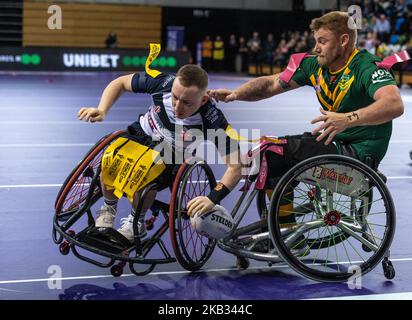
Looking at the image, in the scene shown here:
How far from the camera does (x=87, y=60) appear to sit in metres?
23.2

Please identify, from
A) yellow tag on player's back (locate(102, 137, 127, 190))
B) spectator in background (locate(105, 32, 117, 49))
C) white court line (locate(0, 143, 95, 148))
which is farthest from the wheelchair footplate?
spectator in background (locate(105, 32, 117, 49))

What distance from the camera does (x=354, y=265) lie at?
410cm

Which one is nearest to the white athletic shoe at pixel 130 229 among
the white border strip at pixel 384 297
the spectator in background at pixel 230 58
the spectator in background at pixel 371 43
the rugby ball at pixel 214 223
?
the rugby ball at pixel 214 223

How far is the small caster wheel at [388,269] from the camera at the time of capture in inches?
155

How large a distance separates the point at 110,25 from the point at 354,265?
1047 inches

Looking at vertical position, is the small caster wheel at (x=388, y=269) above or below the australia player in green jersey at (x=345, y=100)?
below

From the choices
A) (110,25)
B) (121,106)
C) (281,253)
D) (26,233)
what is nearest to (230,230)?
(281,253)

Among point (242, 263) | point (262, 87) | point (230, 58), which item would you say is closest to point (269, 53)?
point (230, 58)

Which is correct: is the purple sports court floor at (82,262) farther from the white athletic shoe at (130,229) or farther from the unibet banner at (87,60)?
the unibet banner at (87,60)

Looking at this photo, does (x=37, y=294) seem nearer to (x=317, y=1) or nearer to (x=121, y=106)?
(x=121, y=106)

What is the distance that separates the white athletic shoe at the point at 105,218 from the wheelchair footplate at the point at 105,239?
0.25 feet

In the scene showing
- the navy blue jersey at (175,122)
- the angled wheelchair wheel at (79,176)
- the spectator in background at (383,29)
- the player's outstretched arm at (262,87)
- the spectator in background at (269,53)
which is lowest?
the angled wheelchair wheel at (79,176)

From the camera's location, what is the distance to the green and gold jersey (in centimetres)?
390

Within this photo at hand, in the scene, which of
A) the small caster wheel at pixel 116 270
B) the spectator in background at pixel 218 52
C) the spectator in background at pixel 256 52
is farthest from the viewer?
the spectator in background at pixel 218 52
